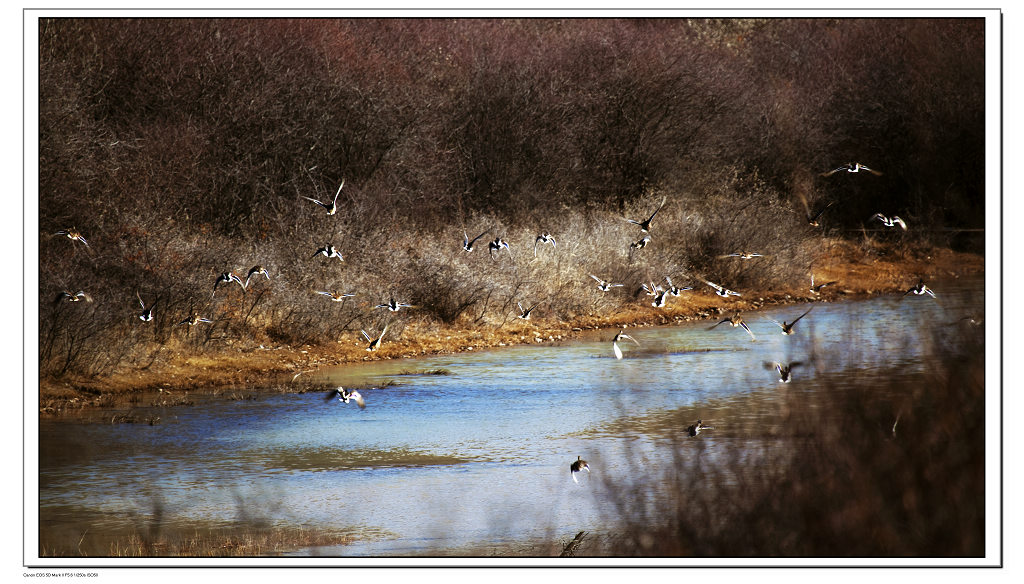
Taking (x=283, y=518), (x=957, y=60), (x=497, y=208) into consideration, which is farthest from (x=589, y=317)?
(x=283, y=518)

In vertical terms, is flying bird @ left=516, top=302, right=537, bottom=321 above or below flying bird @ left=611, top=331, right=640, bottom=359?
above

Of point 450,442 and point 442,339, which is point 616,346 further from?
point 442,339

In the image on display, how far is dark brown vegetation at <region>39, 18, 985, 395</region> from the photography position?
17234 mm

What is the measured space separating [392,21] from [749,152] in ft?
33.2

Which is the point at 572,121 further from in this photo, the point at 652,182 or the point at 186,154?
the point at 186,154

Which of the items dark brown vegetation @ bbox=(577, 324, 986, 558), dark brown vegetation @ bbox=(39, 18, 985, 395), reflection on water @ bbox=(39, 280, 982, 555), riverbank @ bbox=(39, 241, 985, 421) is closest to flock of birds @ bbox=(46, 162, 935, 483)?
dark brown vegetation @ bbox=(39, 18, 985, 395)

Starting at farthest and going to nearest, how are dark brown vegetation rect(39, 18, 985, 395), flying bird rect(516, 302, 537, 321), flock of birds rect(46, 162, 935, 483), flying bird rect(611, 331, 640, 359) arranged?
flying bird rect(516, 302, 537, 321) < dark brown vegetation rect(39, 18, 985, 395) < flying bird rect(611, 331, 640, 359) < flock of birds rect(46, 162, 935, 483)

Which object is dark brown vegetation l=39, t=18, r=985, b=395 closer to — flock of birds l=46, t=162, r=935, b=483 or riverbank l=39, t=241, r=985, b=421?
riverbank l=39, t=241, r=985, b=421

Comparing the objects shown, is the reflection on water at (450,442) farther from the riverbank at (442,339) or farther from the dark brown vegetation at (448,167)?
the dark brown vegetation at (448,167)

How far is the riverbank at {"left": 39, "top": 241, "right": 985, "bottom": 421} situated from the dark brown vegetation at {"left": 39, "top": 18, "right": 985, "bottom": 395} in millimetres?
110

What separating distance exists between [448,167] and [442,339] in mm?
6954

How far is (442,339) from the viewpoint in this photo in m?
19.9

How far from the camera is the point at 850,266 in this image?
28.2m

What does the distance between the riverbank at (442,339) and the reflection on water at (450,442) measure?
0.82 meters
